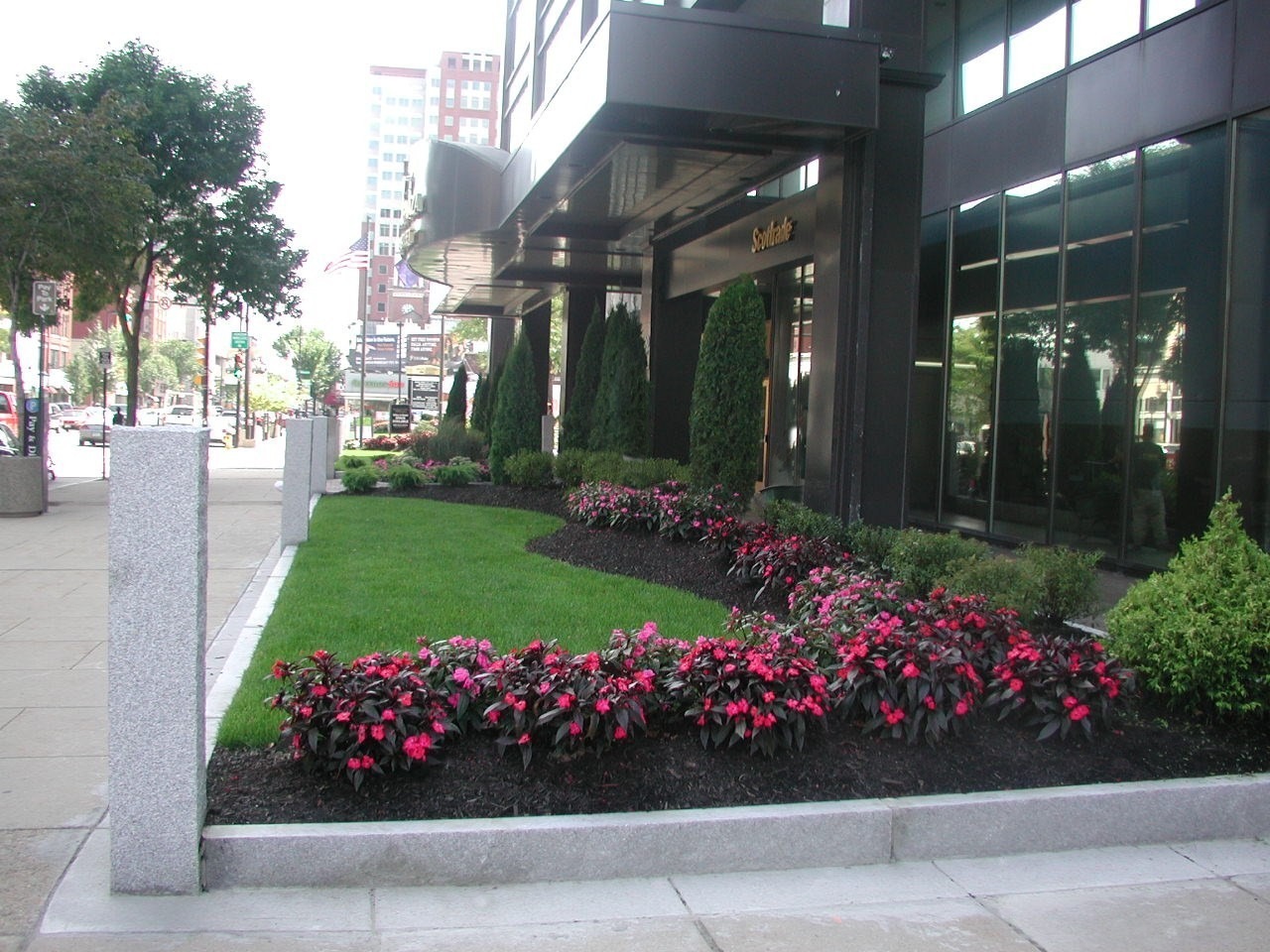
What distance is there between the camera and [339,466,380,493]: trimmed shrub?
1998 cm

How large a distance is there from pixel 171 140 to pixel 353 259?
2073 centimetres

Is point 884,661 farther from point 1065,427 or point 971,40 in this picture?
point 971,40

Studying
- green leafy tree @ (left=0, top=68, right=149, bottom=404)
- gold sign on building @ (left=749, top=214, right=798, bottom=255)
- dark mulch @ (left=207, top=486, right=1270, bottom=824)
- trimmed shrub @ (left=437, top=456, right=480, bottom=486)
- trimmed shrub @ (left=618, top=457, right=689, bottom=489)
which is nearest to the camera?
dark mulch @ (left=207, top=486, right=1270, bottom=824)

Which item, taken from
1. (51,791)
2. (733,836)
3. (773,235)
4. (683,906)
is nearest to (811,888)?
(733,836)

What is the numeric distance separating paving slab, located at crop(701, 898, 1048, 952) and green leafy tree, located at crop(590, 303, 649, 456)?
14.1 m

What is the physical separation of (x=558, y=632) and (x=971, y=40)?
11.9 m

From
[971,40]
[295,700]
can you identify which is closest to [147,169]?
[971,40]

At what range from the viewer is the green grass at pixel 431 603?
7344 mm

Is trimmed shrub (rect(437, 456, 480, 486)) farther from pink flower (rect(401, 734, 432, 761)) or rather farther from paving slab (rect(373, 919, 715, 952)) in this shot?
paving slab (rect(373, 919, 715, 952))

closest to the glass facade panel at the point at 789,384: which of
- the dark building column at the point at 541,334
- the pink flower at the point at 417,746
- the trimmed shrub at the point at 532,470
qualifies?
the trimmed shrub at the point at 532,470

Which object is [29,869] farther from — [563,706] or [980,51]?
[980,51]

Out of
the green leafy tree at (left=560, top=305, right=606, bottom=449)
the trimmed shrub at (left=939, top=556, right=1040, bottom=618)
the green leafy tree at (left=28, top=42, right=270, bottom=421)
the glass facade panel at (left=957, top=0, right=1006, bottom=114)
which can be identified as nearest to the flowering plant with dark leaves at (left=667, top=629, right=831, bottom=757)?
the trimmed shrub at (left=939, top=556, right=1040, bottom=618)

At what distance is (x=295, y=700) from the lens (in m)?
4.80

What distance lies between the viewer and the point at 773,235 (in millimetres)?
17250
